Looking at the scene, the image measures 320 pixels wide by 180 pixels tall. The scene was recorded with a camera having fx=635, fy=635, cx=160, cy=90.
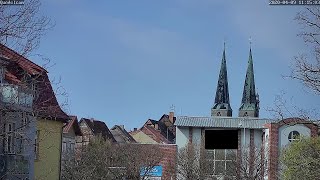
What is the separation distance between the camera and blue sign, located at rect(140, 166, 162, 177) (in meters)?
50.0

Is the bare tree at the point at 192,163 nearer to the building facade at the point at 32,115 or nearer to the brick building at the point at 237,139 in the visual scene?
the brick building at the point at 237,139

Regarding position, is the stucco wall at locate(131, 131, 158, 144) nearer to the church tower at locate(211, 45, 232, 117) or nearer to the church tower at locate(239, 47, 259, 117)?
the church tower at locate(211, 45, 232, 117)

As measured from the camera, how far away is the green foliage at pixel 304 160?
1956cm

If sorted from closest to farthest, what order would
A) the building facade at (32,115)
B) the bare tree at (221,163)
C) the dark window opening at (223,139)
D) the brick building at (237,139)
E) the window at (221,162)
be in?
the building facade at (32,115) → the bare tree at (221,163) → the brick building at (237,139) → the window at (221,162) → the dark window opening at (223,139)

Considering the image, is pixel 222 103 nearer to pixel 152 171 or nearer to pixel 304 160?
pixel 152 171

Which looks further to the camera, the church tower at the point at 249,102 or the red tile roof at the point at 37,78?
the church tower at the point at 249,102

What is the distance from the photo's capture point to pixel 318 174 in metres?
18.9

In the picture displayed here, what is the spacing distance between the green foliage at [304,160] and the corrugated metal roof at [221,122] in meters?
23.2

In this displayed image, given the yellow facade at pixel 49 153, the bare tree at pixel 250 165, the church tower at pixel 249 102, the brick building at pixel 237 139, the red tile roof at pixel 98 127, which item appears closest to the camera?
the yellow facade at pixel 49 153

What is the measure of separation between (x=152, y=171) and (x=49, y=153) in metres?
16.5

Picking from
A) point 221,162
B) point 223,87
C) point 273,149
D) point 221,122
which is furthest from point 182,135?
point 223,87

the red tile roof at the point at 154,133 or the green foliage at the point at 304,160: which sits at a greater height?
the red tile roof at the point at 154,133

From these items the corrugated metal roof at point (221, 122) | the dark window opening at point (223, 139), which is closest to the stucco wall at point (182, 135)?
the corrugated metal roof at point (221, 122)

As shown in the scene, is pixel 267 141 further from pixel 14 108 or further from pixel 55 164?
pixel 14 108
